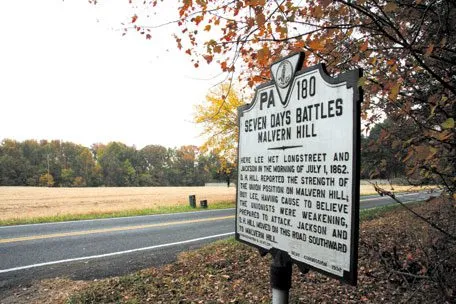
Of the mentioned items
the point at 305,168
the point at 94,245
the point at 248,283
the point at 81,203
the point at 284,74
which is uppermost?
the point at 284,74

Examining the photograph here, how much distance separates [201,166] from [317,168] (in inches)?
3637

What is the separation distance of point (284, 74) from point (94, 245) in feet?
27.6

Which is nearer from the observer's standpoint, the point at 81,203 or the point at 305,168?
the point at 305,168

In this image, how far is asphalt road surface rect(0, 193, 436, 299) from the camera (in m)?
6.62

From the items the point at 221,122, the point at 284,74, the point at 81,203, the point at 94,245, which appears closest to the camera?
A: the point at 284,74

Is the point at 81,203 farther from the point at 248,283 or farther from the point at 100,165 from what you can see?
the point at 100,165

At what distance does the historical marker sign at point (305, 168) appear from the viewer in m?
1.84

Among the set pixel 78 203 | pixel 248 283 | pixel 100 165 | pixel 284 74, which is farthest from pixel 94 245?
pixel 100 165

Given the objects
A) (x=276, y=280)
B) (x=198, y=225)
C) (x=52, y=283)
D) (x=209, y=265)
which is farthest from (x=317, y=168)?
(x=198, y=225)

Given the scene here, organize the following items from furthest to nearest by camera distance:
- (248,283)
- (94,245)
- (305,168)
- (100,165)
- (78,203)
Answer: (100,165) < (78,203) < (94,245) < (248,283) < (305,168)

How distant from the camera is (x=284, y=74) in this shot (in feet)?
8.02

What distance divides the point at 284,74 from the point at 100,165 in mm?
95591

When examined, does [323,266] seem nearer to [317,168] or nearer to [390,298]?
[317,168]

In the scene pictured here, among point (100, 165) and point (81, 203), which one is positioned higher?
point (100, 165)
